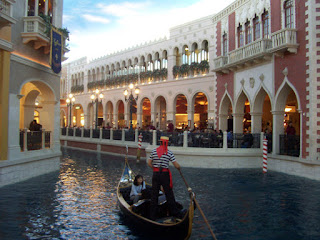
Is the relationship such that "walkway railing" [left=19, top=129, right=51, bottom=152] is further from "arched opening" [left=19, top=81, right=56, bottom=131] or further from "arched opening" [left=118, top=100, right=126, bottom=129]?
"arched opening" [left=118, top=100, right=126, bottom=129]

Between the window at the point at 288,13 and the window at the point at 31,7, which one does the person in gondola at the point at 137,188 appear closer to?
the window at the point at 31,7

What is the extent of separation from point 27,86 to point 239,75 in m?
9.85

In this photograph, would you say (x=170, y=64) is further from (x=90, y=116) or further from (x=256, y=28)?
(x=90, y=116)

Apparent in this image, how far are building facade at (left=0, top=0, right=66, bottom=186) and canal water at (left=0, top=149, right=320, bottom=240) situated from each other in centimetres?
74

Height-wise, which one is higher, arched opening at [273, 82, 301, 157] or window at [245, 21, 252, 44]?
window at [245, 21, 252, 44]

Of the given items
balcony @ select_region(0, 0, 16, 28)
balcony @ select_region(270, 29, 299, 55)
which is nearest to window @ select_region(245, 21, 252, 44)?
balcony @ select_region(270, 29, 299, 55)

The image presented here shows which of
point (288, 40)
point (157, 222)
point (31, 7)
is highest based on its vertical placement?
point (31, 7)

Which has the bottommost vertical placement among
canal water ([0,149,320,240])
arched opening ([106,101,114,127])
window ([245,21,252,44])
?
canal water ([0,149,320,240])

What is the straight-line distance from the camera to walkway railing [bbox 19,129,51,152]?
1094cm

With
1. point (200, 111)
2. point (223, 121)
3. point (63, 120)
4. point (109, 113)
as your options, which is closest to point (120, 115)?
point (109, 113)

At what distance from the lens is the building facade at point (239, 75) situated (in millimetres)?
11648

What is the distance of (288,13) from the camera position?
12977 mm

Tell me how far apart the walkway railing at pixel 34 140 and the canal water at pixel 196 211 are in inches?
44.1

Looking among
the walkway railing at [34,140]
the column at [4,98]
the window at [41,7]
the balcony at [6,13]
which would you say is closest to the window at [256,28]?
the window at [41,7]
